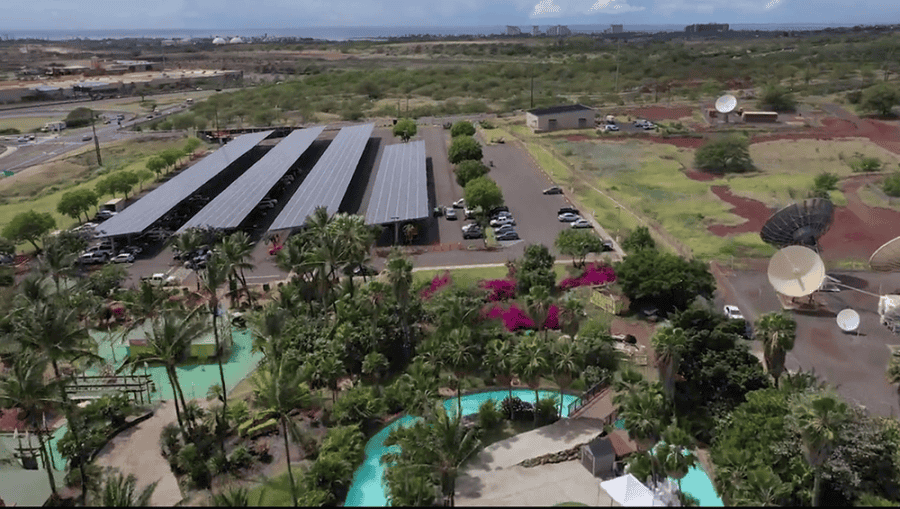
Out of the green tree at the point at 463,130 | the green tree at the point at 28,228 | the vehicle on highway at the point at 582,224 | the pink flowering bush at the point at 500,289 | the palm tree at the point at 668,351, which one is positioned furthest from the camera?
the green tree at the point at 463,130

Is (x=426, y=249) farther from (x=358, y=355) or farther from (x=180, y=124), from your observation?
(x=180, y=124)

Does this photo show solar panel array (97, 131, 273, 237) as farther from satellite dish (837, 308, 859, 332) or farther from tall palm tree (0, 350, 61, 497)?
satellite dish (837, 308, 859, 332)

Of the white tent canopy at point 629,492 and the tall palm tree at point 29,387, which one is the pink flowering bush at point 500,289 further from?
the tall palm tree at point 29,387

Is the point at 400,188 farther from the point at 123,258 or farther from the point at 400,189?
the point at 123,258

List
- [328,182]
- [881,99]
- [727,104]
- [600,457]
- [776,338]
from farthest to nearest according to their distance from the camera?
[881,99] → [727,104] → [328,182] → [776,338] → [600,457]

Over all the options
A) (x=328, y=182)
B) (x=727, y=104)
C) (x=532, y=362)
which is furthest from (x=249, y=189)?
(x=727, y=104)

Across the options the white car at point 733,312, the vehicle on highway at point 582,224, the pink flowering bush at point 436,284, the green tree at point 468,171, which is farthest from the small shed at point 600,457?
the green tree at point 468,171
